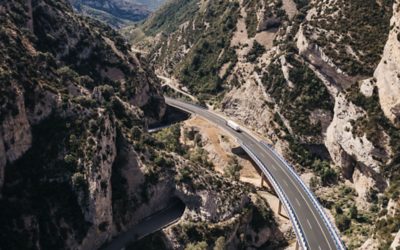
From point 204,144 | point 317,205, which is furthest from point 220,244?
point 204,144

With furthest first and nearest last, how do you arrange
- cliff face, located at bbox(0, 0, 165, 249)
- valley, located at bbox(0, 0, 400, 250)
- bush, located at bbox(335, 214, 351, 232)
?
bush, located at bbox(335, 214, 351, 232), valley, located at bbox(0, 0, 400, 250), cliff face, located at bbox(0, 0, 165, 249)

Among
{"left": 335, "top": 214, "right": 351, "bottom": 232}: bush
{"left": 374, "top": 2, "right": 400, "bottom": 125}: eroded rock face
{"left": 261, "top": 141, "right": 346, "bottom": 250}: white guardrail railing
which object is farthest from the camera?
{"left": 374, "top": 2, "right": 400, "bottom": 125}: eroded rock face

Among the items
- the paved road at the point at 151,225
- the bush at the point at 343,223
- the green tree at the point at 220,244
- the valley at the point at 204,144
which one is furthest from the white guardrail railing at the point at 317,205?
the paved road at the point at 151,225

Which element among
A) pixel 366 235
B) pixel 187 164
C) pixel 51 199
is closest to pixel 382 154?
pixel 366 235

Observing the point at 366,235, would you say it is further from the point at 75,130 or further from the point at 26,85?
the point at 26,85

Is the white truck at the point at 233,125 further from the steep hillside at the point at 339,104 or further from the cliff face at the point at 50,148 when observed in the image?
the cliff face at the point at 50,148

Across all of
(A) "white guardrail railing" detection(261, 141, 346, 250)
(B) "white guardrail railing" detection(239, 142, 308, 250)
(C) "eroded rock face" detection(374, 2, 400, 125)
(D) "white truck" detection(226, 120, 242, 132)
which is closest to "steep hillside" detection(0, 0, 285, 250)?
(B) "white guardrail railing" detection(239, 142, 308, 250)

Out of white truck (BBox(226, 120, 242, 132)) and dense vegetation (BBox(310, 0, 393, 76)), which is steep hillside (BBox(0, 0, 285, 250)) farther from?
dense vegetation (BBox(310, 0, 393, 76))

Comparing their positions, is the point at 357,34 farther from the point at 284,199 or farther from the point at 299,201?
the point at 284,199

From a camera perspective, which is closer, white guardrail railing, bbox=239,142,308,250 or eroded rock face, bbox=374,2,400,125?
white guardrail railing, bbox=239,142,308,250
